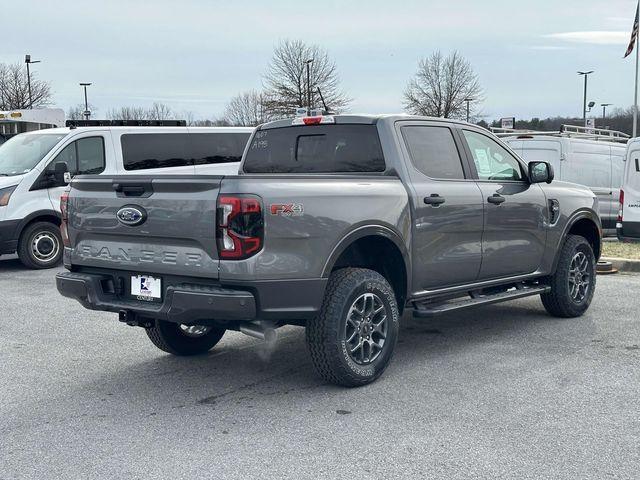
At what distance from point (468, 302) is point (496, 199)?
3.02 ft

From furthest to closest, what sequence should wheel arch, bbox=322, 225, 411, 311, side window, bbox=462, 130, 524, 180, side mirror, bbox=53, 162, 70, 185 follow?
side mirror, bbox=53, 162, 70, 185 → side window, bbox=462, 130, 524, 180 → wheel arch, bbox=322, 225, 411, 311

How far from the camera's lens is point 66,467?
13.4 feet

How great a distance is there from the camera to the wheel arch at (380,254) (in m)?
5.39

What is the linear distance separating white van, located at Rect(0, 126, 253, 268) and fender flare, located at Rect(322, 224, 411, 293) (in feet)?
23.1

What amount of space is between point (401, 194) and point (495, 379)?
1466 mm

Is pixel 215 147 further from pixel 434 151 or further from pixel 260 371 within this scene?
pixel 260 371

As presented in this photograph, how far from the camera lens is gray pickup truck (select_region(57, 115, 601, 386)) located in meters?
4.87

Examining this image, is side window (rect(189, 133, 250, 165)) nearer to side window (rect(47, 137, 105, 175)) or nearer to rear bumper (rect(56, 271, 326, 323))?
side window (rect(47, 137, 105, 175))

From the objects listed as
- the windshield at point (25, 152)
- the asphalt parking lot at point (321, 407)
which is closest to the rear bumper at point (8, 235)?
the windshield at point (25, 152)

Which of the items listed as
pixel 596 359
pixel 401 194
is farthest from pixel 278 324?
pixel 596 359

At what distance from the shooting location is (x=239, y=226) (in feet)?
15.7

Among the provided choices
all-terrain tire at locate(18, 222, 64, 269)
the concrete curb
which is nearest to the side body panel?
the concrete curb

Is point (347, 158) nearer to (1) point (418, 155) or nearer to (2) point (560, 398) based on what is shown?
(1) point (418, 155)

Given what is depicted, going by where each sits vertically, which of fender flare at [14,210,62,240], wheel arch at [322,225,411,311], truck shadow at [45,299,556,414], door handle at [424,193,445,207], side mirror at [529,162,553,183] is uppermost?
side mirror at [529,162,553,183]
